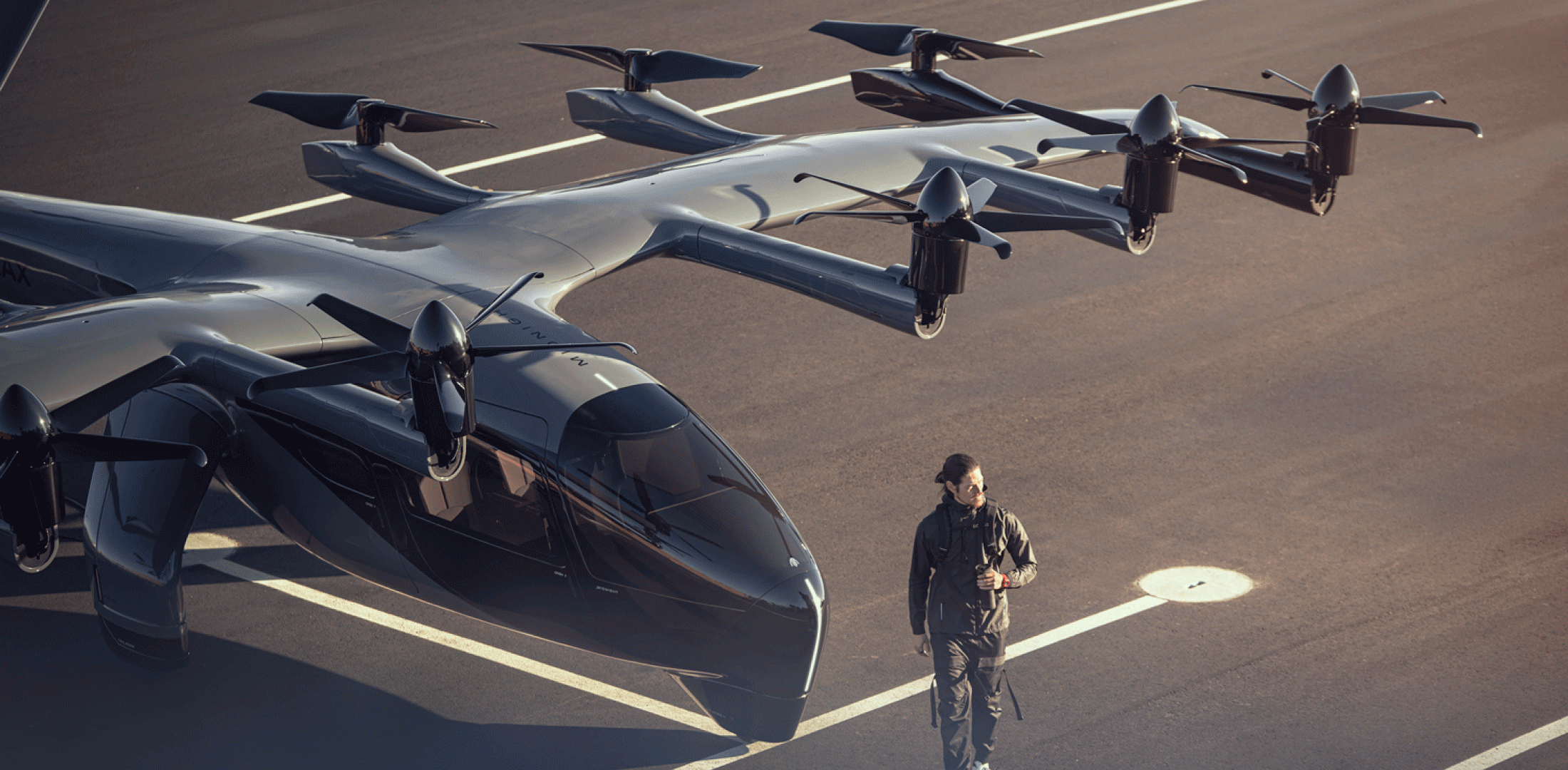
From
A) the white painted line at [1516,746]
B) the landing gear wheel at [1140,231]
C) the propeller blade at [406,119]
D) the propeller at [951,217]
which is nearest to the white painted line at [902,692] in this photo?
the white painted line at [1516,746]

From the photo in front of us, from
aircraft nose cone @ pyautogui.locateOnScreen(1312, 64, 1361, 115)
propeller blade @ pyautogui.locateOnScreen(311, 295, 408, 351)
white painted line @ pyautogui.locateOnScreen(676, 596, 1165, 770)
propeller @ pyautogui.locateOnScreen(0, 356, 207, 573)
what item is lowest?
white painted line @ pyautogui.locateOnScreen(676, 596, 1165, 770)

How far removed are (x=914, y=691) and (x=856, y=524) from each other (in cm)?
310

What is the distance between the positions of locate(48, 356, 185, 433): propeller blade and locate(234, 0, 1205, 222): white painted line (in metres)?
13.4

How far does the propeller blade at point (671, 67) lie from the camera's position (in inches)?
757

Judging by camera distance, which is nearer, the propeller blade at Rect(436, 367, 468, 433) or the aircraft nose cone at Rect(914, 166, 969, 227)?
the propeller blade at Rect(436, 367, 468, 433)

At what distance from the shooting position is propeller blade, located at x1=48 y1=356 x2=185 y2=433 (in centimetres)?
1136

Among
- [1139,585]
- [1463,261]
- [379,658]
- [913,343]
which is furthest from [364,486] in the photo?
[1463,261]

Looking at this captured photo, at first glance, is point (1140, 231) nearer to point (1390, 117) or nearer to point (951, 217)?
point (951, 217)

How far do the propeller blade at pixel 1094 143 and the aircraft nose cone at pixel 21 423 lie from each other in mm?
9568

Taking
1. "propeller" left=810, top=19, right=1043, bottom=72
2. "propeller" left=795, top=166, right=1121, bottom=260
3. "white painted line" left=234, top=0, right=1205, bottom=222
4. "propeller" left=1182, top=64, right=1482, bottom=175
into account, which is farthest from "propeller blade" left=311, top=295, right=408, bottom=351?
"white painted line" left=234, top=0, right=1205, bottom=222

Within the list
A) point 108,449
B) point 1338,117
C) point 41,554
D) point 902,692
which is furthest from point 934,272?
point 41,554

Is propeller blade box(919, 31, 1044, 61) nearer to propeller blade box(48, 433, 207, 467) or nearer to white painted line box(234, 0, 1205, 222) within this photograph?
white painted line box(234, 0, 1205, 222)

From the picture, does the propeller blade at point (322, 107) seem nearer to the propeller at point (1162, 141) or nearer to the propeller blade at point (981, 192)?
the propeller blade at point (981, 192)

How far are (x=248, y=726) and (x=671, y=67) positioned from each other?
10.2 m
